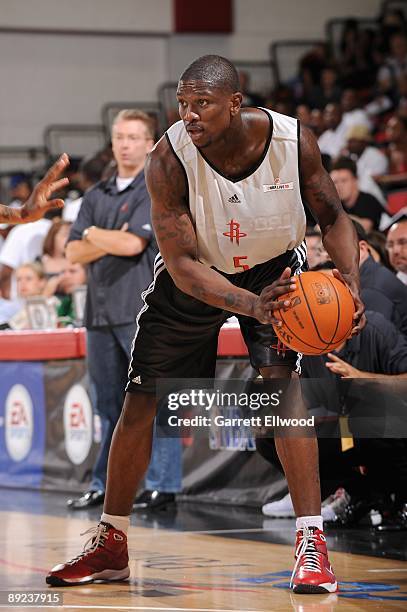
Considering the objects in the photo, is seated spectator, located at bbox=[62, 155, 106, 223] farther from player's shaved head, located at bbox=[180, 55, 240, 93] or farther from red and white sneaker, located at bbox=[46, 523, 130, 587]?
player's shaved head, located at bbox=[180, 55, 240, 93]

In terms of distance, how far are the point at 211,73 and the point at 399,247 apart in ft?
8.85

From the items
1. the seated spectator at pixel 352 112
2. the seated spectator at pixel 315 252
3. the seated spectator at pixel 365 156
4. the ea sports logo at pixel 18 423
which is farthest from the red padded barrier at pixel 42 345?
Result: the seated spectator at pixel 352 112

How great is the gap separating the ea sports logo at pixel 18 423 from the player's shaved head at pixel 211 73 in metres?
4.23

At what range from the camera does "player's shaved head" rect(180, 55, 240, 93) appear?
3.68 m

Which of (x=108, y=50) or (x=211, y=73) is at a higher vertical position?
(x=108, y=50)

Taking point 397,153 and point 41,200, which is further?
point 397,153

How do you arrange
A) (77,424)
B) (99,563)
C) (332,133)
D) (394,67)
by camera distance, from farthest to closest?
(394,67)
(332,133)
(77,424)
(99,563)

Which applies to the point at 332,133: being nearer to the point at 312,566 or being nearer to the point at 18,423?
the point at 18,423

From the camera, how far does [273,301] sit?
3521mm

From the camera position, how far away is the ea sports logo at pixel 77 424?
23.4ft

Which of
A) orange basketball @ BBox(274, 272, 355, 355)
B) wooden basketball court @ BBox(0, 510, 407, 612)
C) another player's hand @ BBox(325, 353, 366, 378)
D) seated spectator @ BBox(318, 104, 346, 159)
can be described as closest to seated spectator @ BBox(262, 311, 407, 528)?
another player's hand @ BBox(325, 353, 366, 378)

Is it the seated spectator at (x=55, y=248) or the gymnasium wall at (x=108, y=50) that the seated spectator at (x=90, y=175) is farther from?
the gymnasium wall at (x=108, y=50)

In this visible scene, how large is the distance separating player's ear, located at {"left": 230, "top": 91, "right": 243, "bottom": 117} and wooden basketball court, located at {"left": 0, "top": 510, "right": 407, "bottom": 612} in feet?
5.11

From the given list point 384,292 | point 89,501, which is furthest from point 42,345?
point 384,292
